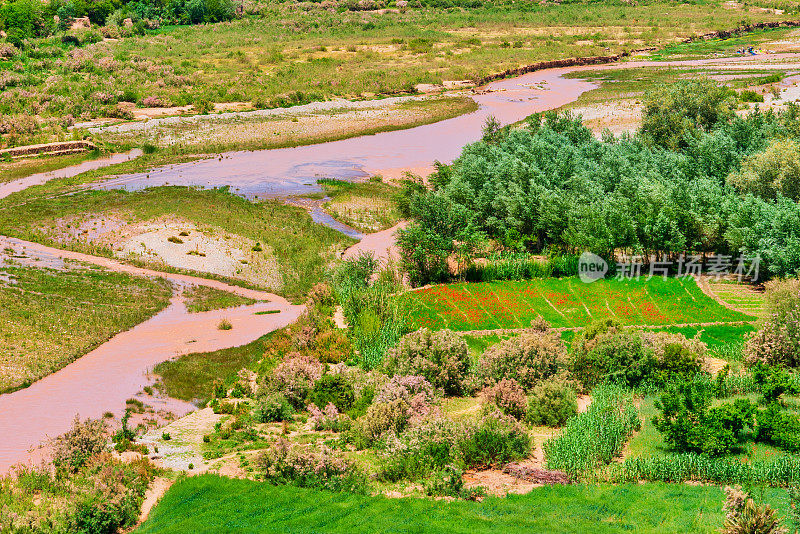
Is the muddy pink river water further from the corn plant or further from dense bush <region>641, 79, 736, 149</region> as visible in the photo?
the corn plant

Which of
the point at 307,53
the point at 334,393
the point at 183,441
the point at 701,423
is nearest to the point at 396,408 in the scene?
the point at 334,393

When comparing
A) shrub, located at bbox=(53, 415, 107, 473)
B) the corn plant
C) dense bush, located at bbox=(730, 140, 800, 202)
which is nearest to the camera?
the corn plant

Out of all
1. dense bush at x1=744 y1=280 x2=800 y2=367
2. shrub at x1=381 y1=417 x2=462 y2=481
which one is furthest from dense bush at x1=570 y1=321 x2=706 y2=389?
shrub at x1=381 y1=417 x2=462 y2=481

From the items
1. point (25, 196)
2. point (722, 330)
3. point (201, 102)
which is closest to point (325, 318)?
point (722, 330)

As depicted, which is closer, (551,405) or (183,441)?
(183,441)

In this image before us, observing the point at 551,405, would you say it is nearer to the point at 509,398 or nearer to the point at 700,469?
the point at 509,398

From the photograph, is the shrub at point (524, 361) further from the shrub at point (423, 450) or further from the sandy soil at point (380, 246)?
the sandy soil at point (380, 246)

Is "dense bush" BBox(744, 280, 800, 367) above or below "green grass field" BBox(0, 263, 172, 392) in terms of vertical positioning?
above
